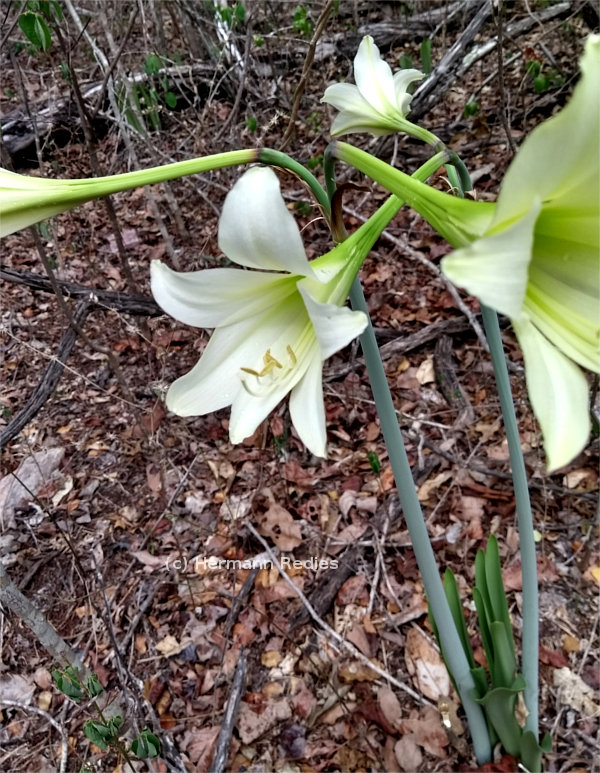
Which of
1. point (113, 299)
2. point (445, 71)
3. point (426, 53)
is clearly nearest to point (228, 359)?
point (113, 299)

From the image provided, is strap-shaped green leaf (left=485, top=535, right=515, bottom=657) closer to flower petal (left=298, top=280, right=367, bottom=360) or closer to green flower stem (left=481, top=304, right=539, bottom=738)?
green flower stem (left=481, top=304, right=539, bottom=738)

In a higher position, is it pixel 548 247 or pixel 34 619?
pixel 548 247

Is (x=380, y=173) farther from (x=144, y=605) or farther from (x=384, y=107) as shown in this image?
(x=144, y=605)

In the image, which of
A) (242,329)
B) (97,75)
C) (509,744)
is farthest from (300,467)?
(97,75)

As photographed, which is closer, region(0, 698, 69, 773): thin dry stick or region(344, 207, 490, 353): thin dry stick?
region(0, 698, 69, 773): thin dry stick

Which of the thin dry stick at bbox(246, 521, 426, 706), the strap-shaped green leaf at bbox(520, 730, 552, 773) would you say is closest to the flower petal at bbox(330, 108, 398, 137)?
the strap-shaped green leaf at bbox(520, 730, 552, 773)

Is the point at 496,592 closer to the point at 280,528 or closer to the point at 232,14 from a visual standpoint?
the point at 280,528
